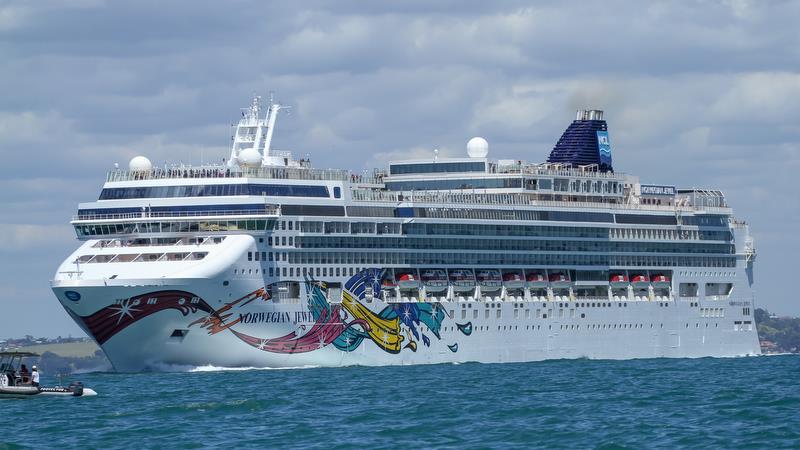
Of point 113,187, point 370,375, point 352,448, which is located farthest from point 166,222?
point 352,448

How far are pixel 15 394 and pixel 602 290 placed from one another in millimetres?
54690

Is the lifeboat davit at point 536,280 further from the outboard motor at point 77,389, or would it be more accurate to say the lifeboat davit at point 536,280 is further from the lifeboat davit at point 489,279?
the outboard motor at point 77,389

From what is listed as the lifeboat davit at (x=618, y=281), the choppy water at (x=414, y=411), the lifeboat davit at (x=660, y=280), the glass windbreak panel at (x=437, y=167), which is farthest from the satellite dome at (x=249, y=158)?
the lifeboat davit at (x=660, y=280)

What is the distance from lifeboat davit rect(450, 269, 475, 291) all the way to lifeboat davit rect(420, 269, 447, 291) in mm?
728

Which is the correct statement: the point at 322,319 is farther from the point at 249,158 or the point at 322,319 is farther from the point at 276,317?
the point at 249,158

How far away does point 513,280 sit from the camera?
118 m

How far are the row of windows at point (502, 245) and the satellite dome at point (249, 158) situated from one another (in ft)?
17.4

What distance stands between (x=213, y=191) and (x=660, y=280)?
41459 mm

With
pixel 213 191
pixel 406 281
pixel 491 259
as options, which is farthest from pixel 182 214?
pixel 491 259

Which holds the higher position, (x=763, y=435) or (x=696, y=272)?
(x=696, y=272)

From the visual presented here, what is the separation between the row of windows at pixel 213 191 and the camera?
102 metres

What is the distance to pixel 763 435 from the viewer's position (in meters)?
65.4

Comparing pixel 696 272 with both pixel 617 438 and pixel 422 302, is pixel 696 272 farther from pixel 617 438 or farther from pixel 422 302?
pixel 617 438

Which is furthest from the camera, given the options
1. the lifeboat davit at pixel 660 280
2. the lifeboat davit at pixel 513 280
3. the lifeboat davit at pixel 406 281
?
the lifeboat davit at pixel 660 280
